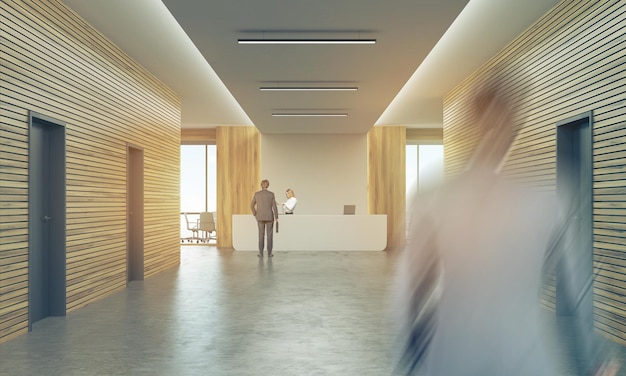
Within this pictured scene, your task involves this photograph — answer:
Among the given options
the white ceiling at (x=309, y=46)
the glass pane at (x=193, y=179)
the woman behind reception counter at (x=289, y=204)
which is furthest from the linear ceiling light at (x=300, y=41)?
the glass pane at (x=193, y=179)

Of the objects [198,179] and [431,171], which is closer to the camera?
[431,171]

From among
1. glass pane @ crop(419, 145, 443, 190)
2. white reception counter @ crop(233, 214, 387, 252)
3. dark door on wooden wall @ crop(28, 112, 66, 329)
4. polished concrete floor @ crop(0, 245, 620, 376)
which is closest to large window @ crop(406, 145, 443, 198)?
glass pane @ crop(419, 145, 443, 190)

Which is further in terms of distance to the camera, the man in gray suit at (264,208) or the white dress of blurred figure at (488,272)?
the man in gray suit at (264,208)

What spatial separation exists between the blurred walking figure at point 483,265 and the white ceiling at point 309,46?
17.2 ft

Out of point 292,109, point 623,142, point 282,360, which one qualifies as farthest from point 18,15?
point 292,109

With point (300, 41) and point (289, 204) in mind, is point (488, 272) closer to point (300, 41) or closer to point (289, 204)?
point (300, 41)

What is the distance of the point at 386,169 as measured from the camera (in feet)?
61.0

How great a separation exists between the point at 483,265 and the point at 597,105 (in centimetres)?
556

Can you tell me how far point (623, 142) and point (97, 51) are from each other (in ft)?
23.5

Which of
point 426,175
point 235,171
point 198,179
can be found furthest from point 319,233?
point 426,175

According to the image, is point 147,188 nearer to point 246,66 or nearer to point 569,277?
point 246,66

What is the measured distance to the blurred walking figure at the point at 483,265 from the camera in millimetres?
1118

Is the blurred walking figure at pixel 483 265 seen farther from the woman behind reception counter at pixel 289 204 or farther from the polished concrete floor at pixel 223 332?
the woman behind reception counter at pixel 289 204

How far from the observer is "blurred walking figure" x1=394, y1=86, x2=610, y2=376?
1118 mm
